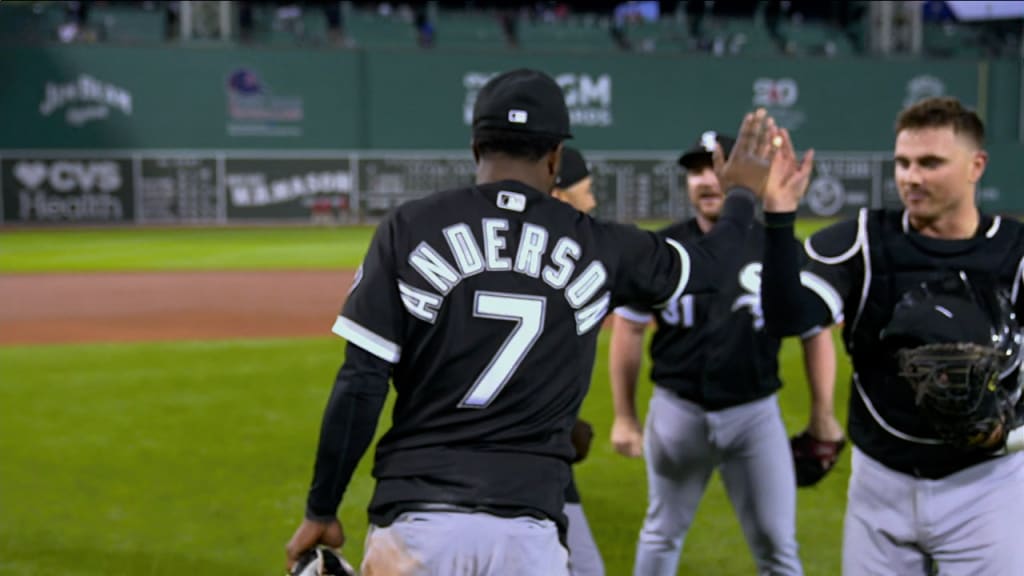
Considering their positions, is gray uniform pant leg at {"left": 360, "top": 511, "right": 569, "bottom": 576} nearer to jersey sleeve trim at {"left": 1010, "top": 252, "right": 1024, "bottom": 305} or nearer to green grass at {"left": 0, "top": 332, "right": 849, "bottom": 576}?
jersey sleeve trim at {"left": 1010, "top": 252, "right": 1024, "bottom": 305}

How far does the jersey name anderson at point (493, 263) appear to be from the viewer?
245cm

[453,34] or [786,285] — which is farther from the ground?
[453,34]

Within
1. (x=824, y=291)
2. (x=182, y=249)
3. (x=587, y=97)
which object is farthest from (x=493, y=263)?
(x=587, y=97)

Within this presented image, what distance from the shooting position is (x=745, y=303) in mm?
4234

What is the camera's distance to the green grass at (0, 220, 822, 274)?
62.1 feet

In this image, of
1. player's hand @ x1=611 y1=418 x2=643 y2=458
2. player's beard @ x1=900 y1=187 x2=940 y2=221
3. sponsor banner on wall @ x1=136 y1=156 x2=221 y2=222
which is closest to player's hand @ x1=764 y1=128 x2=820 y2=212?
player's beard @ x1=900 y1=187 x2=940 y2=221

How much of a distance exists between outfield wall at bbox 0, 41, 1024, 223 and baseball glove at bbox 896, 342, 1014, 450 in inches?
1028

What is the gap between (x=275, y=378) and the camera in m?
9.83

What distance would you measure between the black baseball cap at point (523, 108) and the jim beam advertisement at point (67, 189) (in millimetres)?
27302

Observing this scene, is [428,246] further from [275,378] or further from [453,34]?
[453,34]

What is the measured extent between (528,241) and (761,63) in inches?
1263

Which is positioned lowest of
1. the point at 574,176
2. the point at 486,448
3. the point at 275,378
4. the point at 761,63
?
the point at 275,378

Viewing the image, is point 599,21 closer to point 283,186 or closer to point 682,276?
point 283,186

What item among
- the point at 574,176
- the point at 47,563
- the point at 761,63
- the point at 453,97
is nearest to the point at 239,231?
the point at 453,97
